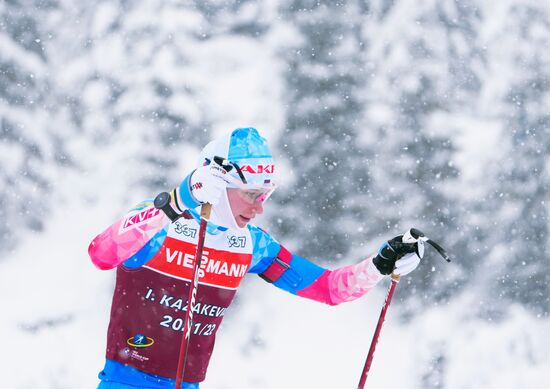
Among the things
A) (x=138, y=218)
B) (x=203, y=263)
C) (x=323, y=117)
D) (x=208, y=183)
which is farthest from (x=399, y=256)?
(x=323, y=117)

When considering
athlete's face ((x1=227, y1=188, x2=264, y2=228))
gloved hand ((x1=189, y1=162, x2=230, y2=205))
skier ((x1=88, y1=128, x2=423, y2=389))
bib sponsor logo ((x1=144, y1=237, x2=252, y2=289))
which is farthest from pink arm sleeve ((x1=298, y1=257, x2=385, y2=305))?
gloved hand ((x1=189, y1=162, x2=230, y2=205))

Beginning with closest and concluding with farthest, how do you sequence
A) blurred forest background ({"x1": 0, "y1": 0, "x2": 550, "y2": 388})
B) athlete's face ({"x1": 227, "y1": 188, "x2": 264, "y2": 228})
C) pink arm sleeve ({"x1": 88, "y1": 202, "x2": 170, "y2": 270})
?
pink arm sleeve ({"x1": 88, "y1": 202, "x2": 170, "y2": 270}) < athlete's face ({"x1": 227, "y1": 188, "x2": 264, "y2": 228}) < blurred forest background ({"x1": 0, "y1": 0, "x2": 550, "y2": 388})

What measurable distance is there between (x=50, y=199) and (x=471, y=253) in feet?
18.2

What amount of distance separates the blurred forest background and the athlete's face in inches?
256

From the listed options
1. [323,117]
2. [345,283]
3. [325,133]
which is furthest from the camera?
[323,117]

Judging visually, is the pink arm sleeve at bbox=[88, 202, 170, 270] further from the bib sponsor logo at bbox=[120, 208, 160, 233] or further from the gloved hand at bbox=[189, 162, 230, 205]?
the gloved hand at bbox=[189, 162, 230, 205]

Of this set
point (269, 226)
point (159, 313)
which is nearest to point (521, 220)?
point (269, 226)

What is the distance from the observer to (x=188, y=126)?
10758 millimetres

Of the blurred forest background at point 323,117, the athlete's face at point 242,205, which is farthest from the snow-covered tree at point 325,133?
the athlete's face at point 242,205

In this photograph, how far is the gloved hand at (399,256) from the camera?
335 centimetres

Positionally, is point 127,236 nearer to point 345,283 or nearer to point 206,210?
point 206,210

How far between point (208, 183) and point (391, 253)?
97cm

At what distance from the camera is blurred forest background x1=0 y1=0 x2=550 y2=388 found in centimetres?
1013

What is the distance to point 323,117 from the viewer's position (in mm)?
10891
